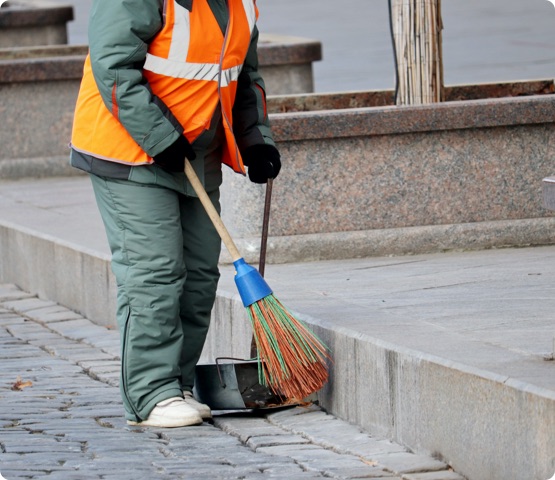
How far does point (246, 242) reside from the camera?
6.97 m

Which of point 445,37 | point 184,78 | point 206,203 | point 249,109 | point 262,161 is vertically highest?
point 445,37

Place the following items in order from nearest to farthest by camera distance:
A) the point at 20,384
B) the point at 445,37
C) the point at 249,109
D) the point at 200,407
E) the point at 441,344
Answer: the point at 441,344, the point at 200,407, the point at 249,109, the point at 20,384, the point at 445,37

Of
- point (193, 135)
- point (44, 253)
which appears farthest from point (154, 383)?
point (44, 253)

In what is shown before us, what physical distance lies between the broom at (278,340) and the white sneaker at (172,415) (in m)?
0.29

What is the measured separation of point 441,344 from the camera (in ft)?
15.4

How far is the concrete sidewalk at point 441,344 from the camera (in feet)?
13.3

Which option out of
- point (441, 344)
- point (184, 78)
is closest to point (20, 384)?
point (184, 78)

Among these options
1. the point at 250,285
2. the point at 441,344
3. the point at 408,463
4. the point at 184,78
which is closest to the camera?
the point at 408,463

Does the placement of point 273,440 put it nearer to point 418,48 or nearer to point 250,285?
point 250,285

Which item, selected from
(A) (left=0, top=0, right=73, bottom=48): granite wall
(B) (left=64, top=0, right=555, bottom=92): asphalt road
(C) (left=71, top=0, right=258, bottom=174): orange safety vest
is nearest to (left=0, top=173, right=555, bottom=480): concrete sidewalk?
(C) (left=71, top=0, right=258, bottom=174): orange safety vest

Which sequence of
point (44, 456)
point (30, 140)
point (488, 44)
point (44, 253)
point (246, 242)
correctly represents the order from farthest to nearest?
point (488, 44)
point (30, 140)
point (44, 253)
point (246, 242)
point (44, 456)

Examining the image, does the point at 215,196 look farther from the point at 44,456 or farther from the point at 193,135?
the point at 44,456

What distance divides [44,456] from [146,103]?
47.5 inches

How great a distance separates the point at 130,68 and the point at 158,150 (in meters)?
0.29
